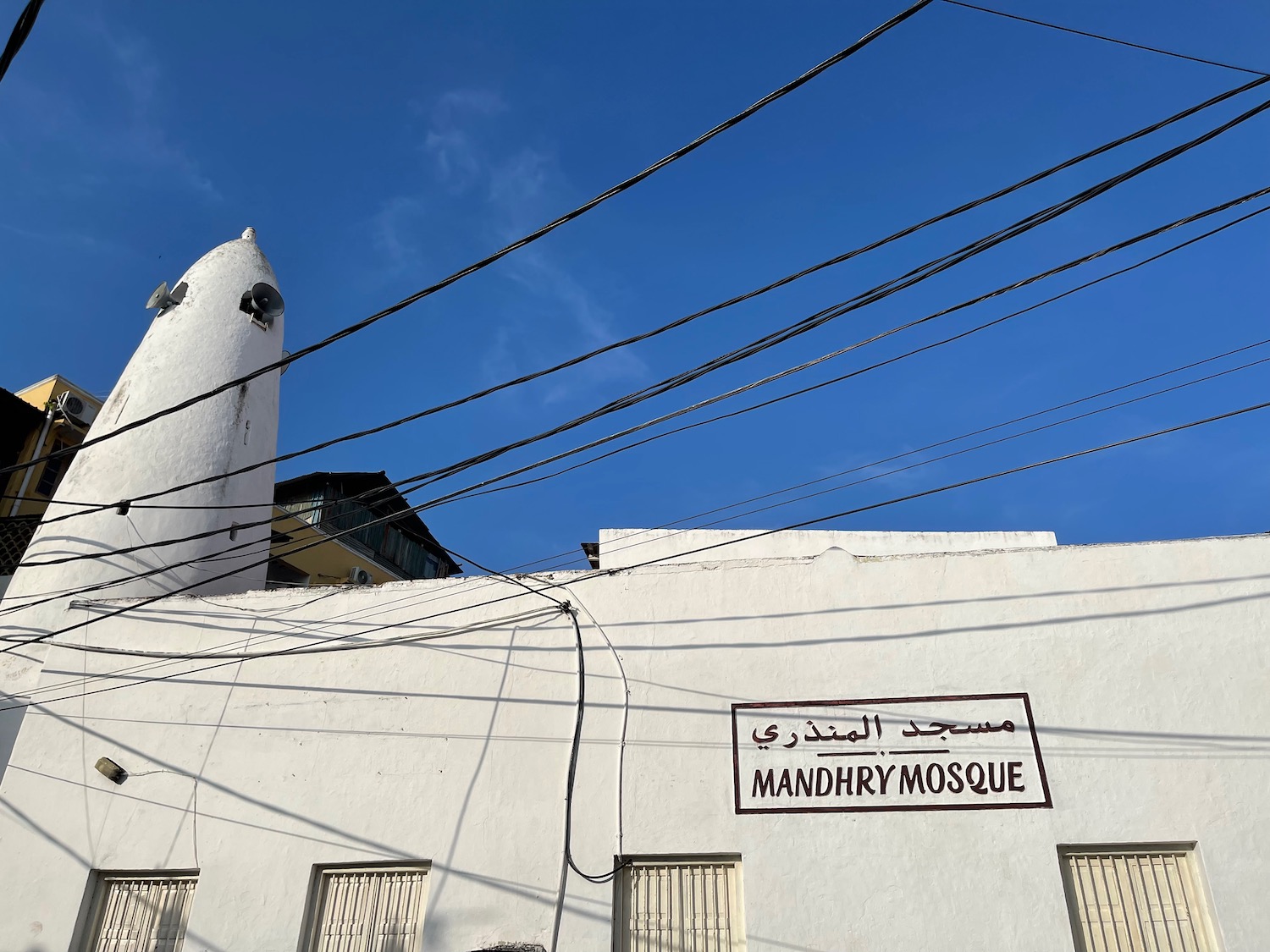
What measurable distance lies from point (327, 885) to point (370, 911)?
49cm

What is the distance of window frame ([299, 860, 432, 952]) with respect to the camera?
829cm

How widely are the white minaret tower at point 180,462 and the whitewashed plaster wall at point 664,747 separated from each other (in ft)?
4.04

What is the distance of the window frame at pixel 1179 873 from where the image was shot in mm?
7277

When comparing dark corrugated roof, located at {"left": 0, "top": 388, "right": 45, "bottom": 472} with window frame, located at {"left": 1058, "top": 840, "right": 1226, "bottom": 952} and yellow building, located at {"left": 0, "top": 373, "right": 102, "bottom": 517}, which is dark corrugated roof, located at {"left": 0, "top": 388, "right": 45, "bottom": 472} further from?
window frame, located at {"left": 1058, "top": 840, "right": 1226, "bottom": 952}

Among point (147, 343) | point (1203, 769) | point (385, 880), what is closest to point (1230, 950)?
point (1203, 769)

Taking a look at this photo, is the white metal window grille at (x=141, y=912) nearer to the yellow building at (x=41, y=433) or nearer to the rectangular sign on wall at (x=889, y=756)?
the rectangular sign on wall at (x=889, y=756)

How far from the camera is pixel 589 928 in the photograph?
792 cm

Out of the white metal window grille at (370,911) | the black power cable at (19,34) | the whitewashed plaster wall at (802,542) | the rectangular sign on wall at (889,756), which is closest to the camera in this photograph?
the black power cable at (19,34)

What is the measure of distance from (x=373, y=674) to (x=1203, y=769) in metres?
7.21

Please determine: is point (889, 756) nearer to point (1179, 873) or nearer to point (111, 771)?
point (1179, 873)

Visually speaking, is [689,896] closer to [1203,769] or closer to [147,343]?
[1203,769]

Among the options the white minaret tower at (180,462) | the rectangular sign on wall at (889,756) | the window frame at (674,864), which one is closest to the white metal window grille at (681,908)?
the window frame at (674,864)

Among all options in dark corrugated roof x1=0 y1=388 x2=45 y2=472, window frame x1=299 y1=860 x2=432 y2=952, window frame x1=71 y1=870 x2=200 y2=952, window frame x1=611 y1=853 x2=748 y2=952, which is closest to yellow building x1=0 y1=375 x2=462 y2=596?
dark corrugated roof x1=0 y1=388 x2=45 y2=472

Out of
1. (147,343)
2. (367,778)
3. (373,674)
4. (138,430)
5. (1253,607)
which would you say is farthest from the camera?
(147,343)
